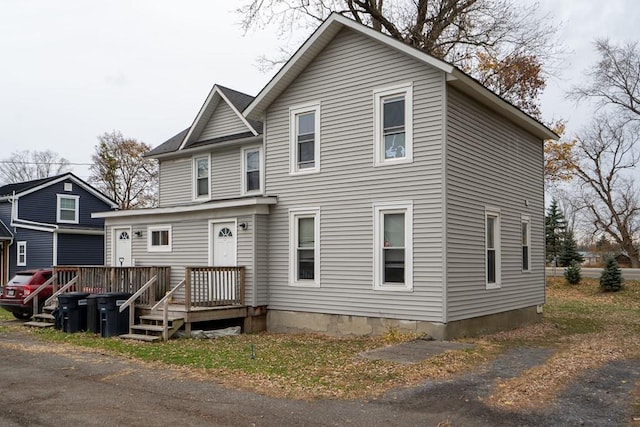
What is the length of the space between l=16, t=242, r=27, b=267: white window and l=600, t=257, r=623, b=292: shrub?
28202 mm

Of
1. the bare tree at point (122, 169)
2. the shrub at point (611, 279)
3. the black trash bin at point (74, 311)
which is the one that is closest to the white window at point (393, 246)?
the black trash bin at point (74, 311)

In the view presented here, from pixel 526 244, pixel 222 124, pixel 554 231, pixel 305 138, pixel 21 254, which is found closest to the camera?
pixel 305 138

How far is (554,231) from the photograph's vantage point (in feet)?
139

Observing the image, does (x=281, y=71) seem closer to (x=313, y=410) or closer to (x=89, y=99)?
(x=313, y=410)

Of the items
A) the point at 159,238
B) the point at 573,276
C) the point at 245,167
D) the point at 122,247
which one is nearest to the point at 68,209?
the point at 122,247

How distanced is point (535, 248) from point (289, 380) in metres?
10.8

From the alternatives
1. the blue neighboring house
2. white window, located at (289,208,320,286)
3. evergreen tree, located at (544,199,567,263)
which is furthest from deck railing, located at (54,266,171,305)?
evergreen tree, located at (544,199,567,263)

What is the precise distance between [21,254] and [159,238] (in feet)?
48.3

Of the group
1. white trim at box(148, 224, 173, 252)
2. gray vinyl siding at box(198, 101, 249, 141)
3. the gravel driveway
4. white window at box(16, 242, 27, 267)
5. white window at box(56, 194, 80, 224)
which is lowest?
the gravel driveway

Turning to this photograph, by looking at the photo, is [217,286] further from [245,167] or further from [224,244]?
[245,167]

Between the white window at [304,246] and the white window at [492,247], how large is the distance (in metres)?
4.22

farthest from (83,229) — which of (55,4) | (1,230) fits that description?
(55,4)

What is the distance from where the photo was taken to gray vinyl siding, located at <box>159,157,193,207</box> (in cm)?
1917

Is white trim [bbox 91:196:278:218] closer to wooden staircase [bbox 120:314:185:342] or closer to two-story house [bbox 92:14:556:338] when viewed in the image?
two-story house [bbox 92:14:556:338]
